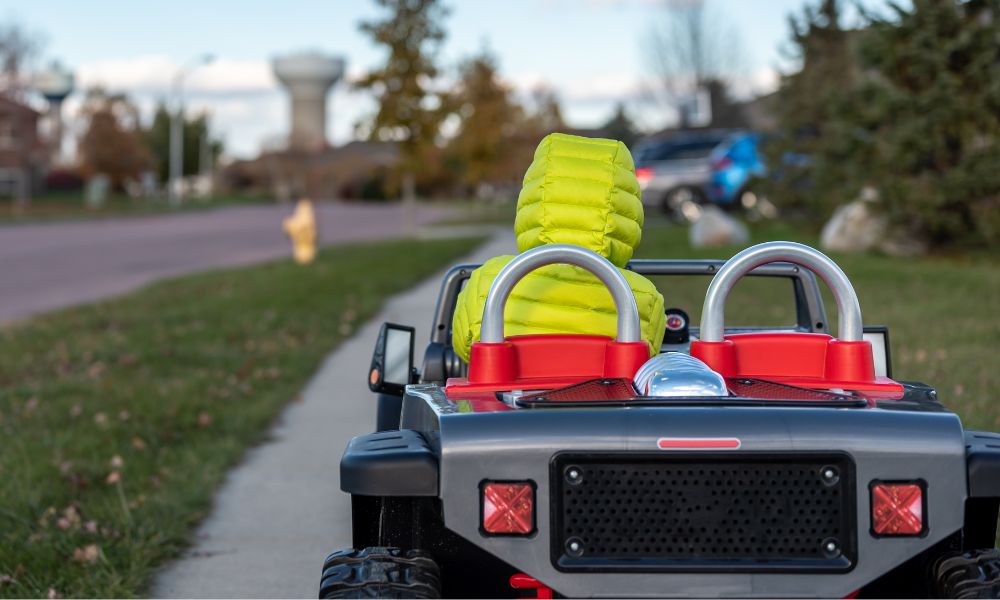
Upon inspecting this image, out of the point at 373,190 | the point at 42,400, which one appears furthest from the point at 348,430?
the point at 373,190

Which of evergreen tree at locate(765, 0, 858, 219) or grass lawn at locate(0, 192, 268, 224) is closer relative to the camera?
evergreen tree at locate(765, 0, 858, 219)

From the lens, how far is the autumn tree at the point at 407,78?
31.1m

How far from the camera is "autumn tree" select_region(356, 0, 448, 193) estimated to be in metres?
31.1

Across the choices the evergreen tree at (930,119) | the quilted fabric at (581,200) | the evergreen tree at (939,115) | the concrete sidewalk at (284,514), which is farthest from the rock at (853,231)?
the quilted fabric at (581,200)

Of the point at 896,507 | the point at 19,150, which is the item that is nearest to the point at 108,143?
the point at 19,150

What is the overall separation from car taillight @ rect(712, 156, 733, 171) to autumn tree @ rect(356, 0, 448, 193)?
8.50 meters

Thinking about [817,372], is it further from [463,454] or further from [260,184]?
[260,184]

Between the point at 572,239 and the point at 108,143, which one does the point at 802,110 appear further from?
the point at 108,143

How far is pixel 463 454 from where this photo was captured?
2.65 meters

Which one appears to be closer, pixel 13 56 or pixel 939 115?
pixel 939 115

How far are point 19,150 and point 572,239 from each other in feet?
218

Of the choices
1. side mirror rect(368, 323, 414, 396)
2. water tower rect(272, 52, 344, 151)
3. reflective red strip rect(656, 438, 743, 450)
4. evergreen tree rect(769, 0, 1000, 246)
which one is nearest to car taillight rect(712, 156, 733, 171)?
evergreen tree rect(769, 0, 1000, 246)

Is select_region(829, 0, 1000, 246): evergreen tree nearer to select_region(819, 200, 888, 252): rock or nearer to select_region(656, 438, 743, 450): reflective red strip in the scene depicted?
select_region(819, 200, 888, 252): rock

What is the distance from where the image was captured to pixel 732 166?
25.4 metres
